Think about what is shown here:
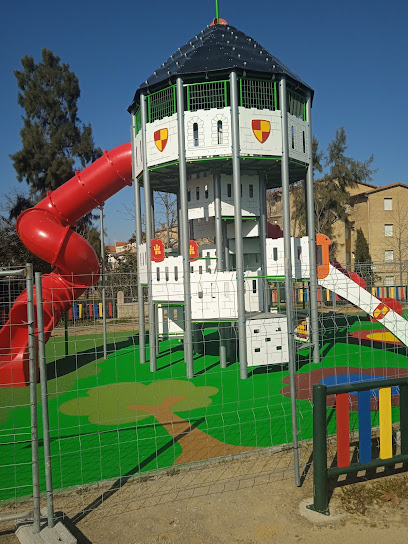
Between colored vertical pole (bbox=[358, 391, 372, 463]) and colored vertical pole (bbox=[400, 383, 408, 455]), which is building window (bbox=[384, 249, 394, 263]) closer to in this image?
colored vertical pole (bbox=[400, 383, 408, 455])

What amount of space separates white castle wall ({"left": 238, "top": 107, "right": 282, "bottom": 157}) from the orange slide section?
13.3ft

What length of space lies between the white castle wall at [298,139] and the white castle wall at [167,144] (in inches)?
124

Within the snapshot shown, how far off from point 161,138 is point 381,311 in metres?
7.73

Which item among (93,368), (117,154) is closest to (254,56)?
(117,154)

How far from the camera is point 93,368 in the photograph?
13.6 m

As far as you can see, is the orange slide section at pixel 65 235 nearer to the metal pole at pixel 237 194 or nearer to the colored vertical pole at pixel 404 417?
the metal pole at pixel 237 194

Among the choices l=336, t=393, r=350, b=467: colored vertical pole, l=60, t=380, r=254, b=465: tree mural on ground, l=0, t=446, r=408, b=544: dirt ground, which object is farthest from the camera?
l=60, t=380, r=254, b=465: tree mural on ground

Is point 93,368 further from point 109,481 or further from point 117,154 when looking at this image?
point 109,481

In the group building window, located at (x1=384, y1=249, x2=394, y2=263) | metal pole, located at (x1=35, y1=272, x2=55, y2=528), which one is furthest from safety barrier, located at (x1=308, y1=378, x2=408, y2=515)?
building window, located at (x1=384, y1=249, x2=394, y2=263)

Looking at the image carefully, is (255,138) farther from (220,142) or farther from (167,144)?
(167,144)

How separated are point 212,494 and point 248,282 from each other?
8.26 m

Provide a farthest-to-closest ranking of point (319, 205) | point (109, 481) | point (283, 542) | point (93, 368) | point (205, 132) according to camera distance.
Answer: point (319, 205) < point (93, 368) < point (205, 132) < point (109, 481) < point (283, 542)

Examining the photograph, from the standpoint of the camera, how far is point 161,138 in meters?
12.5

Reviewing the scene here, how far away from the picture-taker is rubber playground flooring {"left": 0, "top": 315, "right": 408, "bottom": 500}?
656 centimetres
